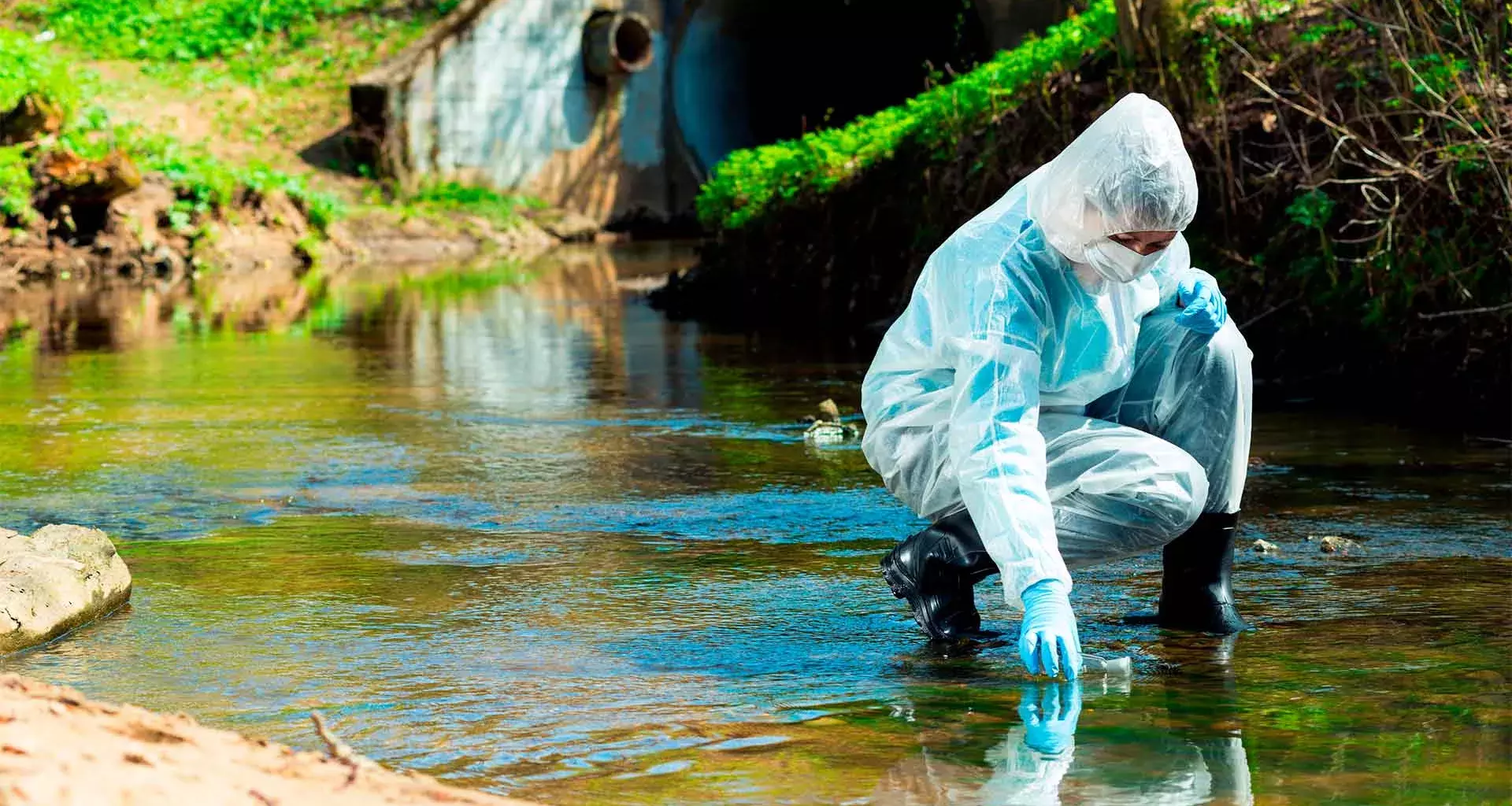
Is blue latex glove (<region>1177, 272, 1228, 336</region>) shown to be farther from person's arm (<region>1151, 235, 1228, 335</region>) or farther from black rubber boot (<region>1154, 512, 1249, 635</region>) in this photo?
black rubber boot (<region>1154, 512, 1249, 635</region>)

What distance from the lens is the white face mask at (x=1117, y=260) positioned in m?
4.03

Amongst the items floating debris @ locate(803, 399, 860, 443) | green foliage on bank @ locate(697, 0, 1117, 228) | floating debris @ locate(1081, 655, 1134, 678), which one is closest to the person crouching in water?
floating debris @ locate(1081, 655, 1134, 678)

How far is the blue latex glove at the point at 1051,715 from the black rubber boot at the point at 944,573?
0.36 meters

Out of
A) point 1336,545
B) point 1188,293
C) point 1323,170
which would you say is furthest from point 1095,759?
point 1323,170

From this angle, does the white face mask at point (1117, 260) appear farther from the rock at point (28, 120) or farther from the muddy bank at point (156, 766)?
the rock at point (28, 120)

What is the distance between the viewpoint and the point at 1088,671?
163 inches

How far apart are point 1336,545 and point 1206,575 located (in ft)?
3.57

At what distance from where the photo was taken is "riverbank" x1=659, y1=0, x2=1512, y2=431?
789cm

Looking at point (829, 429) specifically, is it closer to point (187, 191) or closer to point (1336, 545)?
point (1336, 545)

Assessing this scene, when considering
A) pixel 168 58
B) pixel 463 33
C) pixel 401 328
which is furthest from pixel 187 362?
pixel 168 58

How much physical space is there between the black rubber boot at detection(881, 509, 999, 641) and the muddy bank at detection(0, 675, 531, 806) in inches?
57.4

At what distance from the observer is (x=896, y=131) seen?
1277 centimetres

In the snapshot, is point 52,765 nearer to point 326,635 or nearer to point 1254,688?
point 326,635

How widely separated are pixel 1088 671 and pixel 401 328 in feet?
32.5
